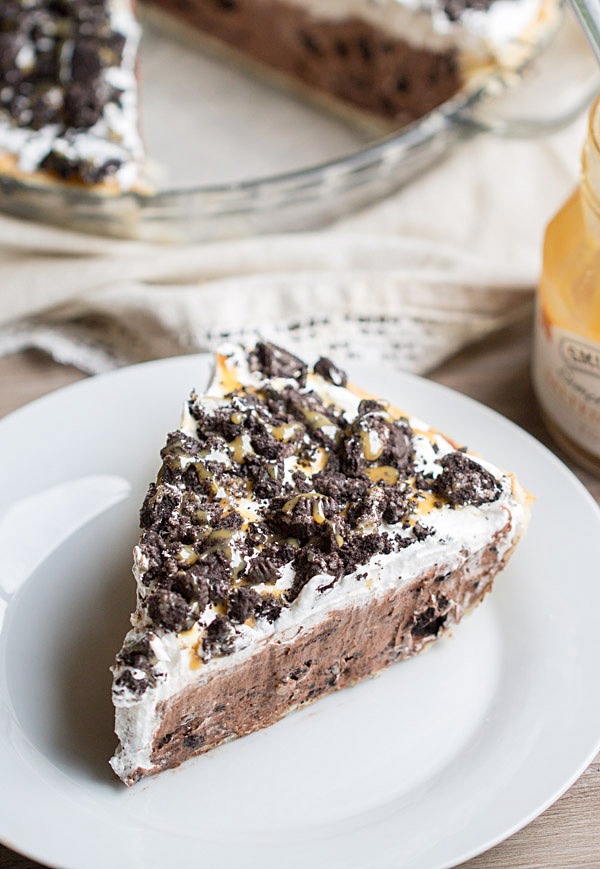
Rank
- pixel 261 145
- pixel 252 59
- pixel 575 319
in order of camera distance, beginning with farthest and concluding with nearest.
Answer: pixel 252 59 < pixel 261 145 < pixel 575 319

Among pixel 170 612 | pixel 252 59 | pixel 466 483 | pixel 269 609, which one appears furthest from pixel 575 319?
pixel 252 59

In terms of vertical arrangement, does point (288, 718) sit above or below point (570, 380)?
below

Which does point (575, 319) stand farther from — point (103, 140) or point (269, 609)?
point (103, 140)

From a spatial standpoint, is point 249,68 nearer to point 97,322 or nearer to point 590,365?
point 97,322

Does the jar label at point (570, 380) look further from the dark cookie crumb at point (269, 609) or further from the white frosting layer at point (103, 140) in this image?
the white frosting layer at point (103, 140)

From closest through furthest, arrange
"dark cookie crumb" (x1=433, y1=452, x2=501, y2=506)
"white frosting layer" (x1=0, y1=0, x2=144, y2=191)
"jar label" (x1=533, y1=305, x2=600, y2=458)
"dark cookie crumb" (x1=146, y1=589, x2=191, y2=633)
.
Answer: "dark cookie crumb" (x1=146, y1=589, x2=191, y2=633) < "dark cookie crumb" (x1=433, y1=452, x2=501, y2=506) < "jar label" (x1=533, y1=305, x2=600, y2=458) < "white frosting layer" (x1=0, y1=0, x2=144, y2=191)

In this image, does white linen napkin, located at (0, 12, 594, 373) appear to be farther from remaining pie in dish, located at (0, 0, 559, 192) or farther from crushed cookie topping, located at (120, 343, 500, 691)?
crushed cookie topping, located at (120, 343, 500, 691)

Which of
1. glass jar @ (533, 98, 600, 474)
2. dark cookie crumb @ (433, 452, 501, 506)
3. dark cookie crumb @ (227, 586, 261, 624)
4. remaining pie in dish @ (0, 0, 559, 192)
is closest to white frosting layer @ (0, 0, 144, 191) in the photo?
remaining pie in dish @ (0, 0, 559, 192)
